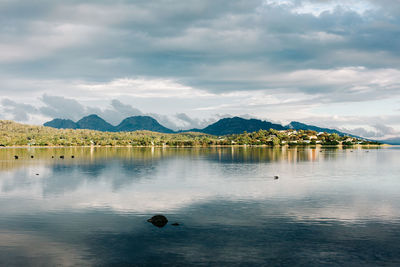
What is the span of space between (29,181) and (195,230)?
72.5 m

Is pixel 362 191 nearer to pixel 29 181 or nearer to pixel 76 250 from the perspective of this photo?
pixel 76 250

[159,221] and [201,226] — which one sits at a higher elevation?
[159,221]

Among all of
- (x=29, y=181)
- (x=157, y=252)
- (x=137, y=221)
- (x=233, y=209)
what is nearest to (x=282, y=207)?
(x=233, y=209)

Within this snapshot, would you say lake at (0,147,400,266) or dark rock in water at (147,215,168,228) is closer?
lake at (0,147,400,266)

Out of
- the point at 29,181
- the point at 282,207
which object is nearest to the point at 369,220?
the point at 282,207

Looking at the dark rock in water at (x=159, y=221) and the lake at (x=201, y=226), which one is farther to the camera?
the dark rock in water at (x=159, y=221)

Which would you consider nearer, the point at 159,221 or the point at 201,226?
the point at 201,226

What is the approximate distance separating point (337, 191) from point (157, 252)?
57.4 m

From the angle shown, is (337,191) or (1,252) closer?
(1,252)

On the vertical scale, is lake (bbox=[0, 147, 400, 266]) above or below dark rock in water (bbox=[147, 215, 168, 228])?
below

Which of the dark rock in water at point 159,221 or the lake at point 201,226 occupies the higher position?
the dark rock in water at point 159,221

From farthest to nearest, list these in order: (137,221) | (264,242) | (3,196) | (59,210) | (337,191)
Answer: (337,191)
(3,196)
(59,210)
(137,221)
(264,242)

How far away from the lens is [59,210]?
58.3 metres

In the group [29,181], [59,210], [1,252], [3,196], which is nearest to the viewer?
[1,252]
